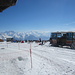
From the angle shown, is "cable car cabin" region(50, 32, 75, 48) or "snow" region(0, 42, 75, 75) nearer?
"snow" region(0, 42, 75, 75)

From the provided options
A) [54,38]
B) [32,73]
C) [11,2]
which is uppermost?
[11,2]

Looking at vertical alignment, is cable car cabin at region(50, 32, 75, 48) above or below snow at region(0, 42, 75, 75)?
above

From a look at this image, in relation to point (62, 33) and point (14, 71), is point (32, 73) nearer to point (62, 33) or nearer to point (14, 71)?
point (14, 71)

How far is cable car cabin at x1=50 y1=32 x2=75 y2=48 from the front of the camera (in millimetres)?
15840

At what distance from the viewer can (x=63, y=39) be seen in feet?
59.4

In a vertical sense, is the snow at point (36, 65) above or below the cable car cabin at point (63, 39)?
below

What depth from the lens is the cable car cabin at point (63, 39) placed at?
52.0 feet

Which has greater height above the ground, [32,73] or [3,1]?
[3,1]

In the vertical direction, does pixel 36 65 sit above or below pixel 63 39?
below

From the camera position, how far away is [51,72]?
5195 millimetres

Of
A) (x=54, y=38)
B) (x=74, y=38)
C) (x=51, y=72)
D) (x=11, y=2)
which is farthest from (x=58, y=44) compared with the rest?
(x=11, y=2)

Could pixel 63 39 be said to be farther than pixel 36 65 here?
Yes

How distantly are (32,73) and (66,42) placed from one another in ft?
43.0

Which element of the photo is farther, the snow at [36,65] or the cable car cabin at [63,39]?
the cable car cabin at [63,39]
